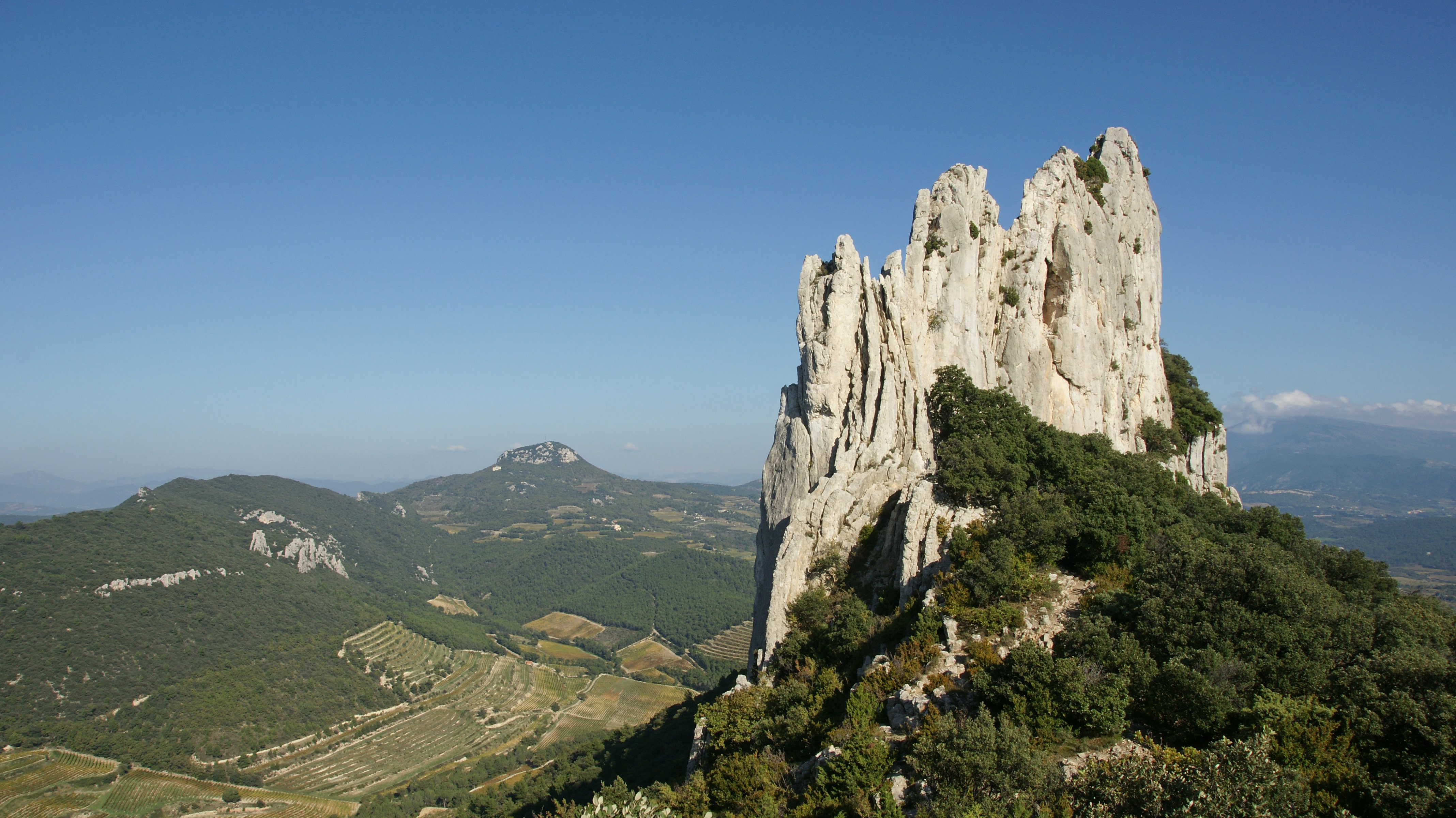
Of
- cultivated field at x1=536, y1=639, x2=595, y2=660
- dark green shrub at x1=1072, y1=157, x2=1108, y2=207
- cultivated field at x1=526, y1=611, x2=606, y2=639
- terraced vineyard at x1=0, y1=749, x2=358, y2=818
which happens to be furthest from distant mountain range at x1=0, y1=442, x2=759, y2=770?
dark green shrub at x1=1072, y1=157, x2=1108, y2=207

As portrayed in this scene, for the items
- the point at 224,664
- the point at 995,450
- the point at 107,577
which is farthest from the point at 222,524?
the point at 995,450

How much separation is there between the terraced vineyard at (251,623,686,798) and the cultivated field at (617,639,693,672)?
10707 millimetres

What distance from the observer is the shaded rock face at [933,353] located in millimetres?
32750

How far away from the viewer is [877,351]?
1433 inches

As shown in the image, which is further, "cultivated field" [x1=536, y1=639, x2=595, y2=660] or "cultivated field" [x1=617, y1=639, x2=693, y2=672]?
"cultivated field" [x1=536, y1=639, x2=595, y2=660]

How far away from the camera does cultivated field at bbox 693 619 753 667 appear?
144500mm

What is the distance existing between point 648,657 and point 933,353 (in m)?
129

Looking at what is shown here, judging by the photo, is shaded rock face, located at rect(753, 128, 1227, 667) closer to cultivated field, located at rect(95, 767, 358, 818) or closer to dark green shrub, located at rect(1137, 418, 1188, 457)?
dark green shrub, located at rect(1137, 418, 1188, 457)

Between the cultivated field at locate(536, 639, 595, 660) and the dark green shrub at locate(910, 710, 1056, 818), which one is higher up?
the dark green shrub at locate(910, 710, 1056, 818)

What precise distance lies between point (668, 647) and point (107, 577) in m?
100

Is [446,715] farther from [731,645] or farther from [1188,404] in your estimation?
[1188,404]

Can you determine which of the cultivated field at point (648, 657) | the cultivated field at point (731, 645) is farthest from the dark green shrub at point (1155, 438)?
the cultivated field at point (648, 657)

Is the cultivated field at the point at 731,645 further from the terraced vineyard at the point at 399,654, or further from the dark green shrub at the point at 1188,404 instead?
the dark green shrub at the point at 1188,404

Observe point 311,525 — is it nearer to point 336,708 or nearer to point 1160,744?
point 336,708
